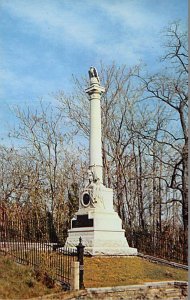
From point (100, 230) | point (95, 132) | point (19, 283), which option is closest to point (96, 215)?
point (100, 230)

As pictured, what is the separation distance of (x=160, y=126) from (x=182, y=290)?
2837mm

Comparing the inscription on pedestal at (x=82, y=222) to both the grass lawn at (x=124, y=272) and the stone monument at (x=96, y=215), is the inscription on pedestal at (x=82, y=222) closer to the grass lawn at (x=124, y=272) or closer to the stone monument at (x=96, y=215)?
the stone monument at (x=96, y=215)

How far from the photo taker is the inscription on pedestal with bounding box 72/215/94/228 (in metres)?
5.56

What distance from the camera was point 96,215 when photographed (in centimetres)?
557

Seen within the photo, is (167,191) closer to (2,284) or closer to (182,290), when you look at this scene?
(182,290)

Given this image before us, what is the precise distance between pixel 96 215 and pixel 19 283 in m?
2.34

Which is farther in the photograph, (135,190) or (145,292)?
(135,190)

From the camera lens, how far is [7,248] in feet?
15.4

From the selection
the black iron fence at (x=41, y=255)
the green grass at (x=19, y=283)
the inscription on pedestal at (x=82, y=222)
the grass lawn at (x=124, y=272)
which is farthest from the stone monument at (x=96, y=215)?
the green grass at (x=19, y=283)

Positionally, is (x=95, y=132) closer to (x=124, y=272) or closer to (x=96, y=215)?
(x=96, y=215)

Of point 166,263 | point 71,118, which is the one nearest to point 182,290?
point 166,263

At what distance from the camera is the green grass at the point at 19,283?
3087 mm

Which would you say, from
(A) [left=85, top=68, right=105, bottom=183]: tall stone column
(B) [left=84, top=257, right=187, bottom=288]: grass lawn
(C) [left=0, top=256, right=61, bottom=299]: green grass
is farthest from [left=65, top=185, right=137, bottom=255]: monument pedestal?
(C) [left=0, top=256, right=61, bottom=299]: green grass

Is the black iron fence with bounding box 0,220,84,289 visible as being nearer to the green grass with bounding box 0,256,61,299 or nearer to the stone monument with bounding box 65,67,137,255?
the green grass with bounding box 0,256,61,299
